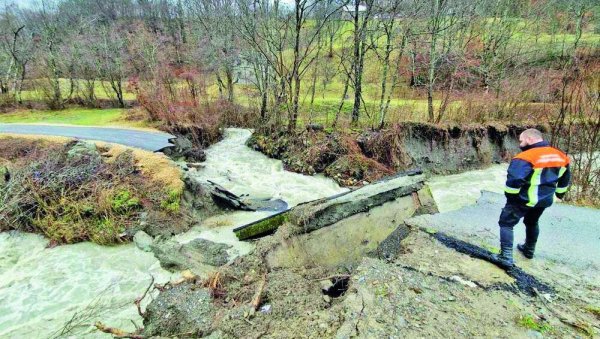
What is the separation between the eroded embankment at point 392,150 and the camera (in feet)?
43.4

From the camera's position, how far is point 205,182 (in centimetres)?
1089

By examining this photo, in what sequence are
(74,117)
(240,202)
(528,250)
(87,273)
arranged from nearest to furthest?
(528,250)
(87,273)
(240,202)
(74,117)

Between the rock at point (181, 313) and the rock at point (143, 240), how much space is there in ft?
14.7

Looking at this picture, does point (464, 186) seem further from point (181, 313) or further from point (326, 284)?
point (181, 313)

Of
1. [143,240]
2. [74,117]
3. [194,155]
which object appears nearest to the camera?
[143,240]

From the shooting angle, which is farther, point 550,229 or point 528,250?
point 550,229

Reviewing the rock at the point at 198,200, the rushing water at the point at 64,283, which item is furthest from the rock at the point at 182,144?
the rushing water at the point at 64,283

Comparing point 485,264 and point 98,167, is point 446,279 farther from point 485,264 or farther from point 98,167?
point 98,167

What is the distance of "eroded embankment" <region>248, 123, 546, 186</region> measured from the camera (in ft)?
43.4

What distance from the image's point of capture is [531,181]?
14.3 feet

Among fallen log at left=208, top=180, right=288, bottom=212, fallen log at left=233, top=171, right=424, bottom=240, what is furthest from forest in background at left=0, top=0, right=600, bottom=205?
fallen log at left=233, top=171, right=424, bottom=240

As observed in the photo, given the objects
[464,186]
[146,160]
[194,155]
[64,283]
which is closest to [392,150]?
[464,186]

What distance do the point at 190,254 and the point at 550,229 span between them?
6889 millimetres

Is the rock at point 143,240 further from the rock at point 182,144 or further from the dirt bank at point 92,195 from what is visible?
the rock at point 182,144
